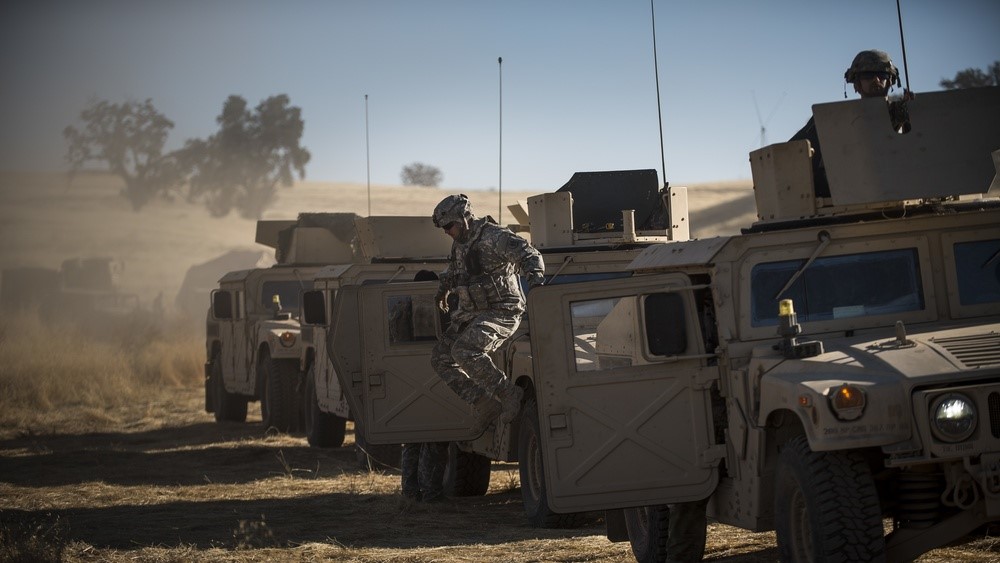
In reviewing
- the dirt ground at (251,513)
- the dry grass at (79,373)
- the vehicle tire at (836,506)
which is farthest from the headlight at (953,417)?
the dry grass at (79,373)

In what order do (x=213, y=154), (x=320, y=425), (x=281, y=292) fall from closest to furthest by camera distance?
(x=320, y=425)
(x=281, y=292)
(x=213, y=154)

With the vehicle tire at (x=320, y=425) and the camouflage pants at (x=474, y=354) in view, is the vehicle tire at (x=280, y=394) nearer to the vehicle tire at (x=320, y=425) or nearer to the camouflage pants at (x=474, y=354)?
the vehicle tire at (x=320, y=425)

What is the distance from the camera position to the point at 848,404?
17.7 feet

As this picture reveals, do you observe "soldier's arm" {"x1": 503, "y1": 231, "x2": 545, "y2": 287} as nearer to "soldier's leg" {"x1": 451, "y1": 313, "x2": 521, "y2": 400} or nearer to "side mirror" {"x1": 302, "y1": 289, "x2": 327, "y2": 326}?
"soldier's leg" {"x1": 451, "y1": 313, "x2": 521, "y2": 400}

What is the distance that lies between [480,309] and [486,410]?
64 centimetres

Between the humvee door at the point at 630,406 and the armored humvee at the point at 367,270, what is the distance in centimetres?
Result: 543

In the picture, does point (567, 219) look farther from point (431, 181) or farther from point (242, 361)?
point (431, 181)

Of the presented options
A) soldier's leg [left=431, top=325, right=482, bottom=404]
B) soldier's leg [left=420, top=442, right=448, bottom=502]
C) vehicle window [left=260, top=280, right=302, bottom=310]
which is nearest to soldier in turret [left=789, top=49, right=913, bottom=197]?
soldier's leg [left=431, top=325, right=482, bottom=404]

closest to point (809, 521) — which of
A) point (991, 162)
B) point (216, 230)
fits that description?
point (991, 162)

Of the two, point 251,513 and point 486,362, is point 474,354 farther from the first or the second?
point 251,513

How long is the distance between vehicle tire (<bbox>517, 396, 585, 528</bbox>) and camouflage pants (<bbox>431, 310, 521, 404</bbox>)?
0.84 feet

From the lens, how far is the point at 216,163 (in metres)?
71.8

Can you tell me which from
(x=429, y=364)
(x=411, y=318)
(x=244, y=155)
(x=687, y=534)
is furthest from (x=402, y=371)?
(x=244, y=155)

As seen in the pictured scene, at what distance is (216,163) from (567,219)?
62815mm
